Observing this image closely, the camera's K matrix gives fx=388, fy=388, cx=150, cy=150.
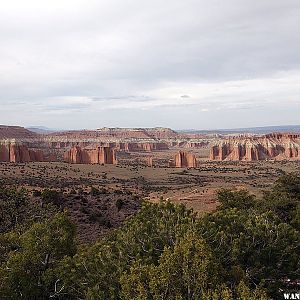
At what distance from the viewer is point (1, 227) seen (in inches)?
1012

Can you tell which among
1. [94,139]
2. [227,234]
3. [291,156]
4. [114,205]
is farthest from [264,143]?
[227,234]

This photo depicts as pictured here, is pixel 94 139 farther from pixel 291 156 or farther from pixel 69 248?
pixel 69 248

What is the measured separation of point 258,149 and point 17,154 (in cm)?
8635

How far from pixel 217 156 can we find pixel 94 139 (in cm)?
7092

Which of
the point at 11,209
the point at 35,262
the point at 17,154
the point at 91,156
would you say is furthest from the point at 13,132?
the point at 35,262

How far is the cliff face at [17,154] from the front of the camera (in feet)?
330

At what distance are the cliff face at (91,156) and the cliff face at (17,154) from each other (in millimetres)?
10573

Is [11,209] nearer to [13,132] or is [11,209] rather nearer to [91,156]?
[91,156]

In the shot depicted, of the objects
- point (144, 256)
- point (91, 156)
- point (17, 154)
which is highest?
point (144, 256)

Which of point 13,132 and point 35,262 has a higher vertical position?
point 13,132

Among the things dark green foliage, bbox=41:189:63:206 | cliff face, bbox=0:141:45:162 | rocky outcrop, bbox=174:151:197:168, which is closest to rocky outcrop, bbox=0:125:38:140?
cliff face, bbox=0:141:45:162

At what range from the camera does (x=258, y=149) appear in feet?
474

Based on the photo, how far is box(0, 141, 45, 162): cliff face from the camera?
100625 millimetres

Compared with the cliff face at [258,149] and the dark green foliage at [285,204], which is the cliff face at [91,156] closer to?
the cliff face at [258,149]
